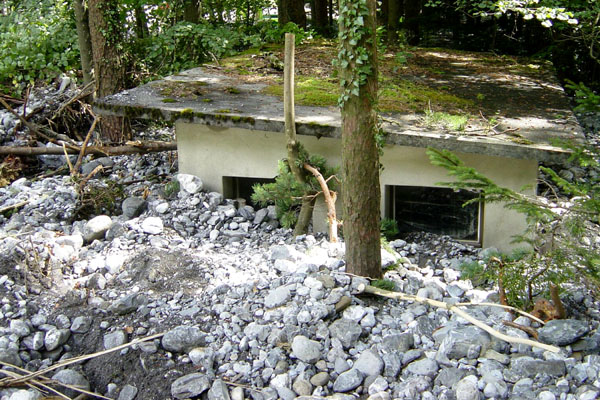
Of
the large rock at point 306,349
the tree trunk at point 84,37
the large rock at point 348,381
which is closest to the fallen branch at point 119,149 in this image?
the tree trunk at point 84,37

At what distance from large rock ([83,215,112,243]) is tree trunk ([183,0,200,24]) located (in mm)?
7442

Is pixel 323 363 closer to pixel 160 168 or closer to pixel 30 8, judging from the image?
pixel 160 168

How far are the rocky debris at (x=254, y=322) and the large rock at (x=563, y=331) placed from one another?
0.03ft

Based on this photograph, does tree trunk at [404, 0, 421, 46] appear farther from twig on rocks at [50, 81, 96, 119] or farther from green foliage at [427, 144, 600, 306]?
green foliage at [427, 144, 600, 306]

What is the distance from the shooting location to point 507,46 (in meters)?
14.4

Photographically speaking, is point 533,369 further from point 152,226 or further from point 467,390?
point 152,226

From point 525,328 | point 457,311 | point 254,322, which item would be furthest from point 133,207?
point 525,328

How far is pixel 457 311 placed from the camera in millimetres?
4738

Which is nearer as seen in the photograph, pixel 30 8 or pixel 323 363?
pixel 323 363

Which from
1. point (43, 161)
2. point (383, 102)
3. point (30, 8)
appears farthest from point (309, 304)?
point (30, 8)

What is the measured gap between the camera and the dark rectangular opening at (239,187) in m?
8.01

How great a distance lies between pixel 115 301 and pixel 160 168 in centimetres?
424

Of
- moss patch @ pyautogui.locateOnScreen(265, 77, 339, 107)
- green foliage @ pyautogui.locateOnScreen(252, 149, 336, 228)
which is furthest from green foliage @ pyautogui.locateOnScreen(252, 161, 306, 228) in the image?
moss patch @ pyautogui.locateOnScreen(265, 77, 339, 107)

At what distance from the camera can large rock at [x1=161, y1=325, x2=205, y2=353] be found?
186 inches
